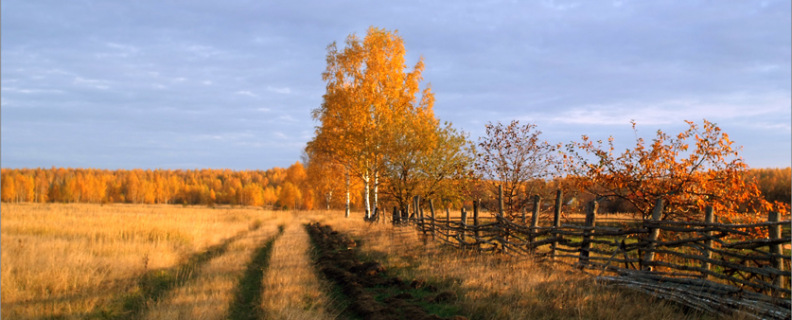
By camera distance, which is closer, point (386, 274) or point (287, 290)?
point (287, 290)

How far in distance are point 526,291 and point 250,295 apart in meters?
4.80

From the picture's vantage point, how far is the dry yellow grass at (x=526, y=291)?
18.3 ft

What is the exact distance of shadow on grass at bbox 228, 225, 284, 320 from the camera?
6.95 m

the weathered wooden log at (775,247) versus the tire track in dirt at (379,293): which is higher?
the weathered wooden log at (775,247)

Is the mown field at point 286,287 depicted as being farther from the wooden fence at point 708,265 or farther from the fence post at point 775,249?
the fence post at point 775,249

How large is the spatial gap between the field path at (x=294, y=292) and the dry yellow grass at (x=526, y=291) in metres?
1.87

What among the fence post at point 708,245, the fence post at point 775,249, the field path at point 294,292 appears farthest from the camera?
the fence post at point 708,245

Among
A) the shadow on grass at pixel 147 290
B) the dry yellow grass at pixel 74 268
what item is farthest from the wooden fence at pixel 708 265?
the dry yellow grass at pixel 74 268

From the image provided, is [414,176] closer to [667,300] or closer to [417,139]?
[417,139]

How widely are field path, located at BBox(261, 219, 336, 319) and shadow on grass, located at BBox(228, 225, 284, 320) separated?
179mm

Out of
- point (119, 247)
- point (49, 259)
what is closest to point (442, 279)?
point (49, 259)

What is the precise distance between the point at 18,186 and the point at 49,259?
11559 cm

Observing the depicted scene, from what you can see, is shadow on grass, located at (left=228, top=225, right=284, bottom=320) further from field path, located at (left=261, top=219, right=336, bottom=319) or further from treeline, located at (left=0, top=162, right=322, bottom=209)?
treeline, located at (left=0, top=162, right=322, bottom=209)

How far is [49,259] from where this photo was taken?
987cm
